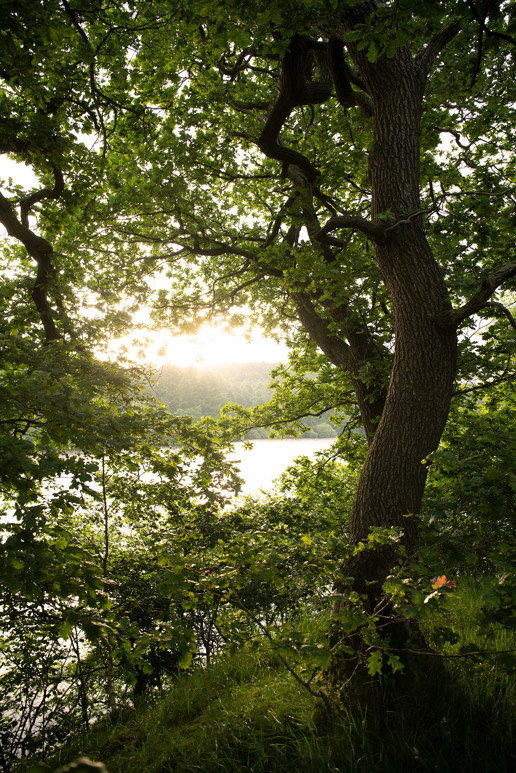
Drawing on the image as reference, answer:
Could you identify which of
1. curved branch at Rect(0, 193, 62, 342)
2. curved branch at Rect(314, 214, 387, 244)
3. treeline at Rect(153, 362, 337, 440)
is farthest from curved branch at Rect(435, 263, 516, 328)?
treeline at Rect(153, 362, 337, 440)

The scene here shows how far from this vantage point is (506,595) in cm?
180

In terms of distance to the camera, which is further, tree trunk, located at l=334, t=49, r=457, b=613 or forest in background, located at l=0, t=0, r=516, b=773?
tree trunk, located at l=334, t=49, r=457, b=613

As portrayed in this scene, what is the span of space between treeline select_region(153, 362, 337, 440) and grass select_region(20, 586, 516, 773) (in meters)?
20.7

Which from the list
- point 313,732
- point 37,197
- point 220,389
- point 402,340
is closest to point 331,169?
point 402,340

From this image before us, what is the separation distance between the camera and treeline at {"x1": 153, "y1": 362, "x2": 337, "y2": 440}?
31.7 metres

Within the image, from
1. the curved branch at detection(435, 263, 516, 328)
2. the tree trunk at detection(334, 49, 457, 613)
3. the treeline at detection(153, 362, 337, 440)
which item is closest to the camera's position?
the curved branch at detection(435, 263, 516, 328)

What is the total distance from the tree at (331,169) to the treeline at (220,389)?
1783cm

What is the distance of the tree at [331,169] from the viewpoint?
10.1 ft

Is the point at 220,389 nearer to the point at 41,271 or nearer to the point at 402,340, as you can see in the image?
the point at 41,271

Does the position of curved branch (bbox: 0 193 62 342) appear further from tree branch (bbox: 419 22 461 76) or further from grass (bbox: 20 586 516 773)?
tree branch (bbox: 419 22 461 76)

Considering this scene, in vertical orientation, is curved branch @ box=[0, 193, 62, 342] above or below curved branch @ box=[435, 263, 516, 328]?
above

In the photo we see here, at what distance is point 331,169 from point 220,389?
37.5 meters

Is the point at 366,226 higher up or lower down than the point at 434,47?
lower down

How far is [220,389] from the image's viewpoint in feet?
138
